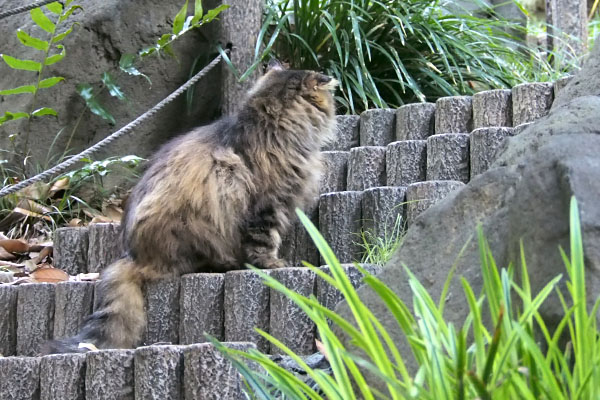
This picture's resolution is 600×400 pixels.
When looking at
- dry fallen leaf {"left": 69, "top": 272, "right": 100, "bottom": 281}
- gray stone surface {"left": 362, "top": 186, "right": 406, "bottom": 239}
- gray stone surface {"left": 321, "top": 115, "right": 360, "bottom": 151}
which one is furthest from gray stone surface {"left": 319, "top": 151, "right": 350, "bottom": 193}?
dry fallen leaf {"left": 69, "top": 272, "right": 100, "bottom": 281}

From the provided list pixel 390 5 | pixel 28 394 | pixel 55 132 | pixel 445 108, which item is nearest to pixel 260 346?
pixel 28 394

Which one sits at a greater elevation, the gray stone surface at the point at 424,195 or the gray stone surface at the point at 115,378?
the gray stone surface at the point at 424,195

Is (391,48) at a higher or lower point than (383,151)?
higher

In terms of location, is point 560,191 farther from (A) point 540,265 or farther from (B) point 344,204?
(B) point 344,204

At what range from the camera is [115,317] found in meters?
3.38

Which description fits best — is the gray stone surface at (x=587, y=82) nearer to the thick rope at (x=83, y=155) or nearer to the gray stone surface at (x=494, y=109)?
the gray stone surface at (x=494, y=109)

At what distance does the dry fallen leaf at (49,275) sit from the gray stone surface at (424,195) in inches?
63.7

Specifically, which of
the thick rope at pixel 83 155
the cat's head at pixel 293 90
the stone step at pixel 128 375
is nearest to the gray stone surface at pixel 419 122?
→ the cat's head at pixel 293 90

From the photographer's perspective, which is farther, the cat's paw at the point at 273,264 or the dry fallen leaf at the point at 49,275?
the dry fallen leaf at the point at 49,275

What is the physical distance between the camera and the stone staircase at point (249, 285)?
8.98 ft

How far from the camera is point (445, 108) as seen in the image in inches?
183

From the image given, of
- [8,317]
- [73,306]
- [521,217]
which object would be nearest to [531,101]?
[73,306]

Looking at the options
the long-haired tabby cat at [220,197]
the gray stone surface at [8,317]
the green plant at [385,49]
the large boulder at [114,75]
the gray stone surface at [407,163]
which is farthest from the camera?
the green plant at [385,49]

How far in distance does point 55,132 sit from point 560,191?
13.0ft
